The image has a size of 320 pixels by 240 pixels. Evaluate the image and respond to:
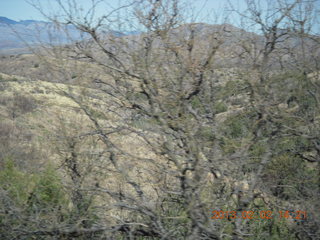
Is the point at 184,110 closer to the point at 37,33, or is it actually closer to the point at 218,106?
the point at 218,106

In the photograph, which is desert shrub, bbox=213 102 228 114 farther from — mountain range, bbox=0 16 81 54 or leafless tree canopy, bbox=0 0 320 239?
mountain range, bbox=0 16 81 54

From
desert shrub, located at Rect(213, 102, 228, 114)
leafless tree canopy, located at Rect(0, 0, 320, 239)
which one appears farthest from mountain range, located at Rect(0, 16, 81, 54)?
desert shrub, located at Rect(213, 102, 228, 114)

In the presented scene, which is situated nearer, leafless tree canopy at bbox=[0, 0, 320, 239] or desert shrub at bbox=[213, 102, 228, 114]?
leafless tree canopy at bbox=[0, 0, 320, 239]

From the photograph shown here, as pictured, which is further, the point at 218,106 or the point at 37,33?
the point at 218,106

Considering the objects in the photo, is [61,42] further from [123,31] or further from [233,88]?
[233,88]

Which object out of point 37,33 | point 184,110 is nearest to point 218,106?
point 184,110

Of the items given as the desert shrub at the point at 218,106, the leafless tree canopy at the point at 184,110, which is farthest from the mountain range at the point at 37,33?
the desert shrub at the point at 218,106

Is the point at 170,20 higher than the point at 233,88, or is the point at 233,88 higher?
the point at 170,20

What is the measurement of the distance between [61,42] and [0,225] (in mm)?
2625

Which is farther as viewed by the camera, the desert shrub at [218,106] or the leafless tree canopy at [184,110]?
the desert shrub at [218,106]

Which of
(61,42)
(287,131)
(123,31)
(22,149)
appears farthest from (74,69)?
(22,149)

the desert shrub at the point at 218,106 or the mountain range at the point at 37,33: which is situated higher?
the mountain range at the point at 37,33

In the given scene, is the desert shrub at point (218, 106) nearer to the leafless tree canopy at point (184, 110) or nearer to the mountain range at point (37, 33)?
the leafless tree canopy at point (184, 110)

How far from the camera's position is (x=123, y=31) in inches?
168
